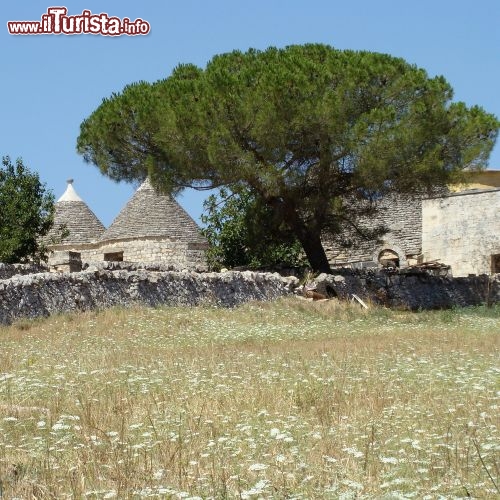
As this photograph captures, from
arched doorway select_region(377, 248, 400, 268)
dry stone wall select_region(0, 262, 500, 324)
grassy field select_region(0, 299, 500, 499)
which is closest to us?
grassy field select_region(0, 299, 500, 499)

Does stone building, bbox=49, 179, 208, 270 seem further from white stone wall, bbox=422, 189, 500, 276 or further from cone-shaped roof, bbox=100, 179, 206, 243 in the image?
white stone wall, bbox=422, 189, 500, 276

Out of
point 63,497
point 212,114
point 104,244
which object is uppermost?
point 212,114

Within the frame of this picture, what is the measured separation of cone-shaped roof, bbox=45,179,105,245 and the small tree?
498cm

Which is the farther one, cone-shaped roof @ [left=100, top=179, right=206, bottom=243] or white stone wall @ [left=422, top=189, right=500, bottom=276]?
white stone wall @ [left=422, top=189, right=500, bottom=276]

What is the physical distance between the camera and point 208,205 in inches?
1185

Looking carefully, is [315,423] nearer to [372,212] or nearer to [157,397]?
[157,397]

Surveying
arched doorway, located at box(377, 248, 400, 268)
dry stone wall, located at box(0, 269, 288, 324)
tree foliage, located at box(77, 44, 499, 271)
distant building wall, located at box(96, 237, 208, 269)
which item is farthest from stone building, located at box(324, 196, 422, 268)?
dry stone wall, located at box(0, 269, 288, 324)

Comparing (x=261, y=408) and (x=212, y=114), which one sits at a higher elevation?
(x=212, y=114)

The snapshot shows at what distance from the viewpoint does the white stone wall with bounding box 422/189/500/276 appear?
30.6m

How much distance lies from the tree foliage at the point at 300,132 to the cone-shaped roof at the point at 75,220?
9.74m

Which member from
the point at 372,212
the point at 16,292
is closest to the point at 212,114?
the point at 372,212

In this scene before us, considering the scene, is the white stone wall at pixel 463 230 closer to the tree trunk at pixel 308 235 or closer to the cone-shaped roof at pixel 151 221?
the cone-shaped roof at pixel 151 221

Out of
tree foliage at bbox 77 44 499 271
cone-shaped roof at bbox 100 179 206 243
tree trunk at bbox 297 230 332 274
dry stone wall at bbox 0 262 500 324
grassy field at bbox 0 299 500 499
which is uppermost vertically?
tree foliage at bbox 77 44 499 271

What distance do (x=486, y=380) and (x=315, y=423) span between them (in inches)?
70.1
